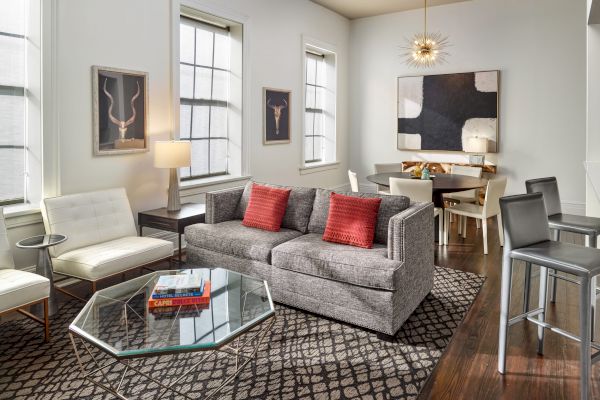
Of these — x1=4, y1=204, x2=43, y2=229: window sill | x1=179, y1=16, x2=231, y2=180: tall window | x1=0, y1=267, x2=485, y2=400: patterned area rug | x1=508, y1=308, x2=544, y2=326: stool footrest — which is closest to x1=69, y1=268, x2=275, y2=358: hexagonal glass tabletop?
Answer: x1=0, y1=267, x2=485, y2=400: patterned area rug

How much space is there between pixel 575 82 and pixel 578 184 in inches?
55.1

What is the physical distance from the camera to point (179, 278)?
8.43 ft

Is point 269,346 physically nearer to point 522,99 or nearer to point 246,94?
point 246,94

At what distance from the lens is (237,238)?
363 centimetres

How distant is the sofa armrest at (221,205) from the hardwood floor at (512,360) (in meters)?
2.22

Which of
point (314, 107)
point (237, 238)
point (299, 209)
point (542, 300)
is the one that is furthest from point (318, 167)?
point (542, 300)

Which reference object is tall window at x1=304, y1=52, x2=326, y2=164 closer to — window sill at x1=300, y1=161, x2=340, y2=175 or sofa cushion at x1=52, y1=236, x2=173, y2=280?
window sill at x1=300, y1=161, x2=340, y2=175

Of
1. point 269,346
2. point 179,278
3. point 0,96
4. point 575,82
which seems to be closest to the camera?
point 179,278

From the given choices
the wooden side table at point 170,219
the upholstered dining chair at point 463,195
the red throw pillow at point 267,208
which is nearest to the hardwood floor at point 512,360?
the red throw pillow at point 267,208

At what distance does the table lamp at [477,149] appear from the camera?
668 cm

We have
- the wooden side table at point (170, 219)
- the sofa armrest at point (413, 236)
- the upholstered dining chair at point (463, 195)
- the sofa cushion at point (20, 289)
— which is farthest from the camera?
the upholstered dining chair at point (463, 195)

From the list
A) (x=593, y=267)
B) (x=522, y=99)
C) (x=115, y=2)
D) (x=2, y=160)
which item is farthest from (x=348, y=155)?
(x=593, y=267)

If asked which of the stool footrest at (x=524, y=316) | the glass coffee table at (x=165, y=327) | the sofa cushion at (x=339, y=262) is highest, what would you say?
the sofa cushion at (x=339, y=262)

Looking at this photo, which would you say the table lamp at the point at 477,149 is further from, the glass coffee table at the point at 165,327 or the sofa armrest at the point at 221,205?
the glass coffee table at the point at 165,327
